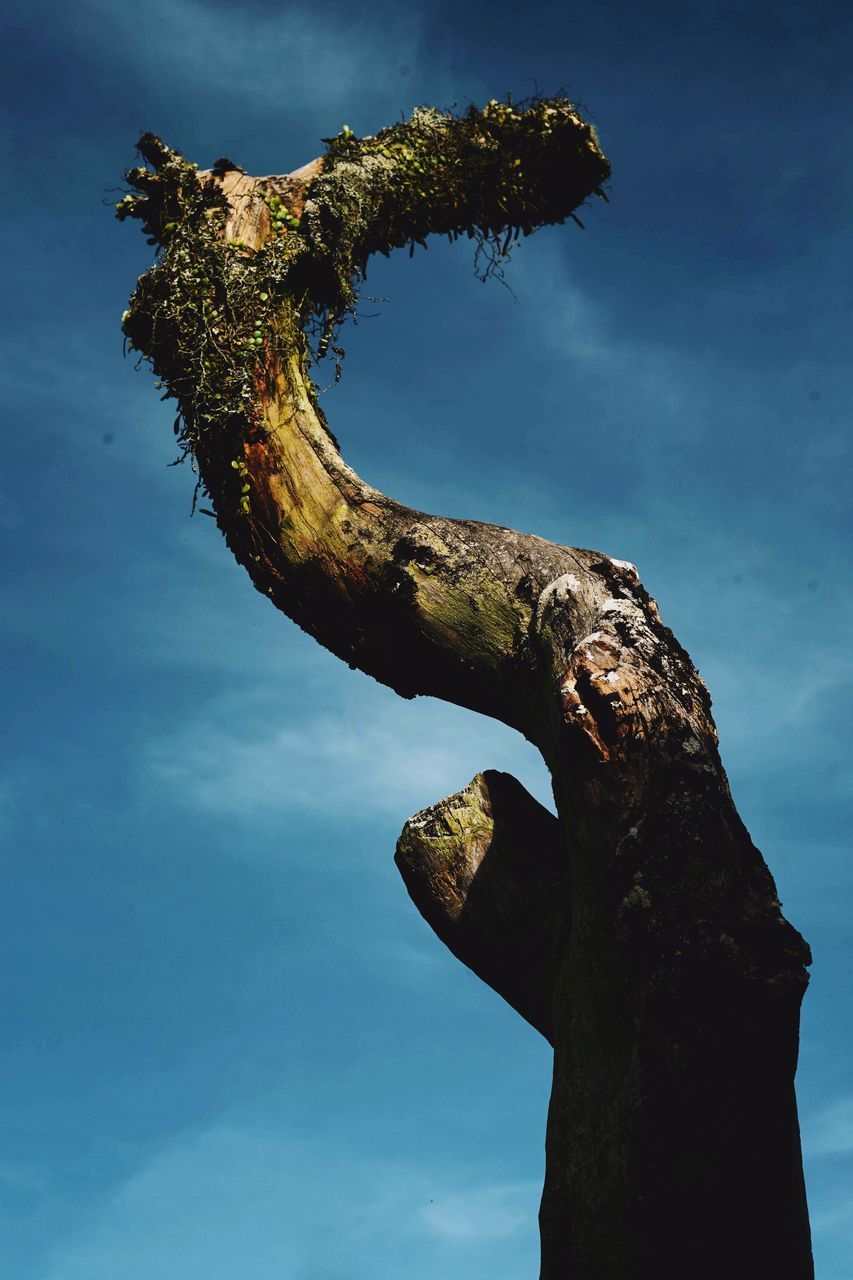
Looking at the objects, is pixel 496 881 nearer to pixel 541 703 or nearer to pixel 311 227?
pixel 541 703

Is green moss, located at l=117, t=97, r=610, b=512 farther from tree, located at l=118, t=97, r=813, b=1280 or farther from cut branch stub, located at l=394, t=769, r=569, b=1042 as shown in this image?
cut branch stub, located at l=394, t=769, r=569, b=1042

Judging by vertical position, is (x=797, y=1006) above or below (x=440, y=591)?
below

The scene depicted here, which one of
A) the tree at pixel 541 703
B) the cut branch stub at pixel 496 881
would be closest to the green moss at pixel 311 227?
the tree at pixel 541 703

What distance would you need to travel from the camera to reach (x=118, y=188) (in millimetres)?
5188

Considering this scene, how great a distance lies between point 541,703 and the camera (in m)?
3.80

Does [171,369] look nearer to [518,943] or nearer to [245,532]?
[245,532]

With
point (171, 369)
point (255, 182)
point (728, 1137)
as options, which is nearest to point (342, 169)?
point (255, 182)

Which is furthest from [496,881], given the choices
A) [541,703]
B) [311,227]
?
[311,227]

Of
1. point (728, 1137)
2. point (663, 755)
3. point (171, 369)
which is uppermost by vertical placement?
point (171, 369)

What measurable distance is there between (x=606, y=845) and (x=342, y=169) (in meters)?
3.74

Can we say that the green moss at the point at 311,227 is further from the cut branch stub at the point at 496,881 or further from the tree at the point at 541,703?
the cut branch stub at the point at 496,881

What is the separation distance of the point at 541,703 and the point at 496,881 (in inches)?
26.0

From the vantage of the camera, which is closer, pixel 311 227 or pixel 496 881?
pixel 496 881

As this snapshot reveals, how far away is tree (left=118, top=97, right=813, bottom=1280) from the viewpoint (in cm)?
276
